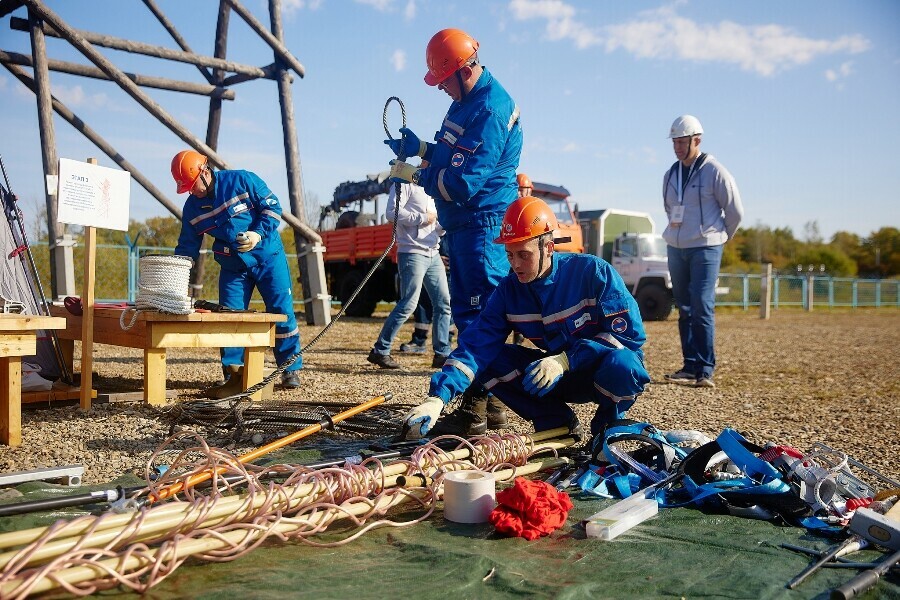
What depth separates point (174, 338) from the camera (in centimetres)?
500

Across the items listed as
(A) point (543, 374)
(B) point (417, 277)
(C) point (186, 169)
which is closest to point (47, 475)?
(A) point (543, 374)

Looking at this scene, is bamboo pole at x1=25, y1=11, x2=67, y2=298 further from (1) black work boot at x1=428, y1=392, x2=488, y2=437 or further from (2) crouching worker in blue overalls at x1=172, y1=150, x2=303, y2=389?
(1) black work boot at x1=428, y1=392, x2=488, y2=437

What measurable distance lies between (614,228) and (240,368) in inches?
641

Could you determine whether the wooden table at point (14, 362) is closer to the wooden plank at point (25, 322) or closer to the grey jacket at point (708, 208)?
the wooden plank at point (25, 322)

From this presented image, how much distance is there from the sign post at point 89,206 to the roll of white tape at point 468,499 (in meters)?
3.21

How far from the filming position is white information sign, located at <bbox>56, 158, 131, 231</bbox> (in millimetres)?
4793

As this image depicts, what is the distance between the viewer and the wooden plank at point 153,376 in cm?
499

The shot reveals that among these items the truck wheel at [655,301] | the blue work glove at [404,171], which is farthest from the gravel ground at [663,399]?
the truck wheel at [655,301]

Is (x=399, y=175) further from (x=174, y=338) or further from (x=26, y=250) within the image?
(x=26, y=250)

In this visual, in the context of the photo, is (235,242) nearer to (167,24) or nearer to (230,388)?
(230,388)

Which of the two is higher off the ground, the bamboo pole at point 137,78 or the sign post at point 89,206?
the bamboo pole at point 137,78

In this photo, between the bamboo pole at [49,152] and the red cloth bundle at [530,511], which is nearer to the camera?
the red cloth bundle at [530,511]

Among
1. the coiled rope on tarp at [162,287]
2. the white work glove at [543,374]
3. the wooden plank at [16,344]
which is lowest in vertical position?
the white work glove at [543,374]

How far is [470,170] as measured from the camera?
436 centimetres
